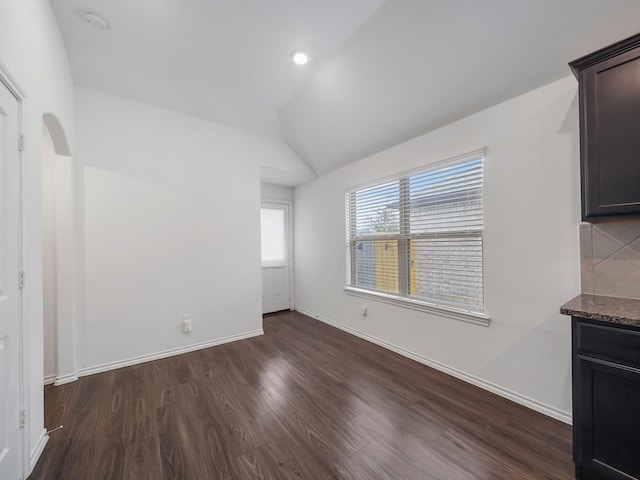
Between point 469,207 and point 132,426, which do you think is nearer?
point 132,426

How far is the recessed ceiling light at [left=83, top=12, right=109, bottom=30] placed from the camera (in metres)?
1.99

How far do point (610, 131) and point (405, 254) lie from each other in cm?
184

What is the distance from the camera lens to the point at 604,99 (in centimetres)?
143

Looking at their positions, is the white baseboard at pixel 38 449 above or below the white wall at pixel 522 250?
below

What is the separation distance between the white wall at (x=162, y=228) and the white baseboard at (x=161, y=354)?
0.02 metres

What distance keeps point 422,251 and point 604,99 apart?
1.70 metres

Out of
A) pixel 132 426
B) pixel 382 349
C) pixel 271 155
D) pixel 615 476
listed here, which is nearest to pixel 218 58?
pixel 271 155

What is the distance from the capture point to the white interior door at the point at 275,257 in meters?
4.64

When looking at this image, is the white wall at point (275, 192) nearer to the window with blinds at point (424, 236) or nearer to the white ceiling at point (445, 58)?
the window with blinds at point (424, 236)

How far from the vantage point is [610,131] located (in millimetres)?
1412

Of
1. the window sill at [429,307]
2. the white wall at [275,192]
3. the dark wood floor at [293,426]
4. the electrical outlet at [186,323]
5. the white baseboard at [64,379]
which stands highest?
the white wall at [275,192]

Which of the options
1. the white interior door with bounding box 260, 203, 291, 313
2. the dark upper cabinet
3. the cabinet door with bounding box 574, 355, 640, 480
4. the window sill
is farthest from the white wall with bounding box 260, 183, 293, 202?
the cabinet door with bounding box 574, 355, 640, 480

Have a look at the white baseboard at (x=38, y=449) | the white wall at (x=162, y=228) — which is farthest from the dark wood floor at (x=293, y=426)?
the white wall at (x=162, y=228)

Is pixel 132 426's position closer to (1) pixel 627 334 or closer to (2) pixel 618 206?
(1) pixel 627 334
